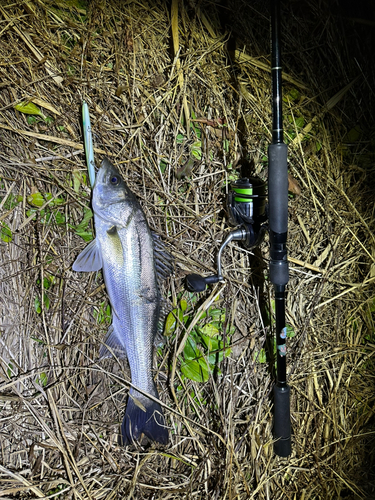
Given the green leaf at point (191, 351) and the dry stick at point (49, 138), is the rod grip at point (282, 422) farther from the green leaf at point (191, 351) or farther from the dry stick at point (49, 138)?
the dry stick at point (49, 138)

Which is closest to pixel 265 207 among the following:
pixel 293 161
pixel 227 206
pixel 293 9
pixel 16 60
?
pixel 227 206

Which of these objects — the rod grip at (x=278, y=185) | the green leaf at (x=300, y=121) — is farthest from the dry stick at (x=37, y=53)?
the green leaf at (x=300, y=121)

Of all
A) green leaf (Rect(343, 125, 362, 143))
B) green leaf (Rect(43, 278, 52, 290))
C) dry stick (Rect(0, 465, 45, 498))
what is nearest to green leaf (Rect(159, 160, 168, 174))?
green leaf (Rect(43, 278, 52, 290))

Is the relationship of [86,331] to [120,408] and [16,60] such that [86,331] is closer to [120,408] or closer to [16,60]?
[120,408]

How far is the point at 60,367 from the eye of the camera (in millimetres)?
1665

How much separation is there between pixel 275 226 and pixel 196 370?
720 mm

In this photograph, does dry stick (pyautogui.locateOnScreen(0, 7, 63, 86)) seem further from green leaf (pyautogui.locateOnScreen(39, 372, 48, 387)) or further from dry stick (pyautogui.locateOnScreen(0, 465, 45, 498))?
dry stick (pyautogui.locateOnScreen(0, 465, 45, 498))

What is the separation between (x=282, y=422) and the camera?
1632 mm

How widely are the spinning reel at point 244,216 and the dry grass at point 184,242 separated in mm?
121

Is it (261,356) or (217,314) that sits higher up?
(217,314)

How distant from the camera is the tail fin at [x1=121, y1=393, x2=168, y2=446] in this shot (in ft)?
5.42

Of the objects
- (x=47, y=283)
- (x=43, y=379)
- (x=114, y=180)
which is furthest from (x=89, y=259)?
(x=43, y=379)

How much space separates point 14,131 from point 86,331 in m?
0.89

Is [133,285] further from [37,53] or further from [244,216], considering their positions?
[37,53]
